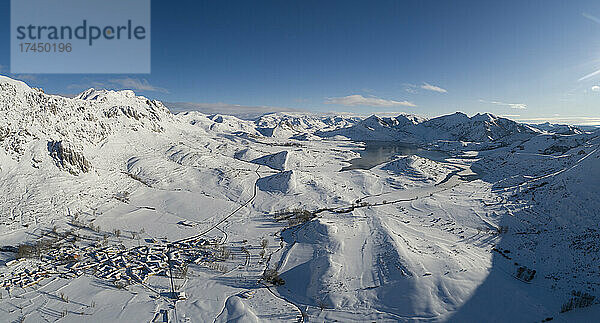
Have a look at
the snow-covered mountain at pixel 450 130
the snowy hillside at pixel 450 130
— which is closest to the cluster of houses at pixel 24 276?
the snowy hillside at pixel 450 130

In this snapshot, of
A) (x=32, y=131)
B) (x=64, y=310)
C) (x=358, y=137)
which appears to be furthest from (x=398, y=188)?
(x=358, y=137)

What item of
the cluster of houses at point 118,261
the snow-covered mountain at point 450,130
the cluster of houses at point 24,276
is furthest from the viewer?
the snow-covered mountain at point 450,130

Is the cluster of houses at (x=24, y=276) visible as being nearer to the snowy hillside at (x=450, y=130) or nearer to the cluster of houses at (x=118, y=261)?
the cluster of houses at (x=118, y=261)

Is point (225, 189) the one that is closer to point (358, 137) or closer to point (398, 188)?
point (398, 188)

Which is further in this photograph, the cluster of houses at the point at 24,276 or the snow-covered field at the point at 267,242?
the cluster of houses at the point at 24,276

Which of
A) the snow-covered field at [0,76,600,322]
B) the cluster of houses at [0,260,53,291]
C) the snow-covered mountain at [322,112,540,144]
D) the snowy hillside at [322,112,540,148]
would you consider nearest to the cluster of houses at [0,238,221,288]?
the cluster of houses at [0,260,53,291]

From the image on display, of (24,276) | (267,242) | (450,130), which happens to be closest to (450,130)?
(450,130)
